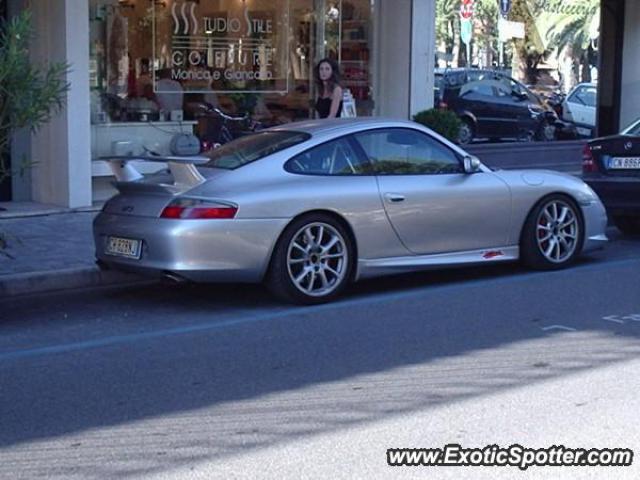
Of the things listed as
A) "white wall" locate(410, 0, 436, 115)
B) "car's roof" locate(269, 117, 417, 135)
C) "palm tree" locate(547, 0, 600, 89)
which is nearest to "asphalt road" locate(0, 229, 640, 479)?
"car's roof" locate(269, 117, 417, 135)

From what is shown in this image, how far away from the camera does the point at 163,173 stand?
9344 millimetres

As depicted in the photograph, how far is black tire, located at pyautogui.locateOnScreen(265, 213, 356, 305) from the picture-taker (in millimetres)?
8594

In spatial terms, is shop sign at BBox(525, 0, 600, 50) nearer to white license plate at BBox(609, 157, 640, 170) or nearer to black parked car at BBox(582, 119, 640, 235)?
black parked car at BBox(582, 119, 640, 235)

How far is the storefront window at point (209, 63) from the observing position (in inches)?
558

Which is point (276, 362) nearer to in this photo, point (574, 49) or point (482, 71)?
point (482, 71)

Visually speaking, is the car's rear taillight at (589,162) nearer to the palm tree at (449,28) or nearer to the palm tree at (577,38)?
the palm tree at (449,28)

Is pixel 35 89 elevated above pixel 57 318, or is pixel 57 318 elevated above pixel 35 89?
pixel 35 89

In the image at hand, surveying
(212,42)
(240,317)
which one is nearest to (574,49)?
(212,42)

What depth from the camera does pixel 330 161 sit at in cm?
910

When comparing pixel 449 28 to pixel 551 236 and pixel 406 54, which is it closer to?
pixel 406 54

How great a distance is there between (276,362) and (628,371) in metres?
2.11

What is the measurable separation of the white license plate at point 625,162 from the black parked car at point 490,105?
448 cm

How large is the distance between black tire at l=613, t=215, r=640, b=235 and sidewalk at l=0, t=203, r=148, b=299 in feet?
18.9

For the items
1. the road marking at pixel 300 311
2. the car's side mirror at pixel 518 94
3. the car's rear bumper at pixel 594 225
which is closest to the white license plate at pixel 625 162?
the road marking at pixel 300 311
